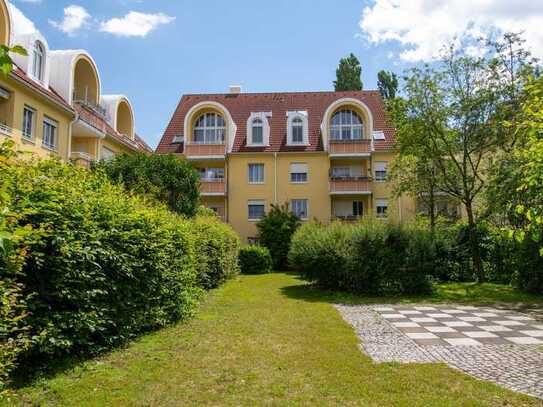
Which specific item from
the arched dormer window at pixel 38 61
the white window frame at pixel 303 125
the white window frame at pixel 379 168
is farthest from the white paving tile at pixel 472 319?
the white window frame at pixel 303 125

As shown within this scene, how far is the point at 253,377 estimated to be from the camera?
540 cm

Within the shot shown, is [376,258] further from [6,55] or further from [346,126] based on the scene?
[346,126]

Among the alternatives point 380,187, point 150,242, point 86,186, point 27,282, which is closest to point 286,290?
point 150,242

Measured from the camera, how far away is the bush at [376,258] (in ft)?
46.8

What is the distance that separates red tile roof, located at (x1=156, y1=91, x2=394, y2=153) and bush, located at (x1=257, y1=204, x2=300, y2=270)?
6.27 metres

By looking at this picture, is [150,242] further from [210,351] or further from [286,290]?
[286,290]

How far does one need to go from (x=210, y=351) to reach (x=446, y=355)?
12.5ft

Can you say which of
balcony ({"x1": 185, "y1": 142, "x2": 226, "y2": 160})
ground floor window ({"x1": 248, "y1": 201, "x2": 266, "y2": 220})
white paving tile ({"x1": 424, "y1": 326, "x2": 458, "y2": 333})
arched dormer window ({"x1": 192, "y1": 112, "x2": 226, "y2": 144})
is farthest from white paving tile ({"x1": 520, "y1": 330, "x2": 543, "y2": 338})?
arched dormer window ({"x1": 192, "y1": 112, "x2": 226, "y2": 144})

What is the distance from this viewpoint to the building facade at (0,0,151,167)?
683 inches

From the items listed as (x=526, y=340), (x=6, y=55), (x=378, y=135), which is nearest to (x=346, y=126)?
(x=378, y=135)

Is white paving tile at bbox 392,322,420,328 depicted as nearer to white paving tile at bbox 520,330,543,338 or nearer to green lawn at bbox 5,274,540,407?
green lawn at bbox 5,274,540,407

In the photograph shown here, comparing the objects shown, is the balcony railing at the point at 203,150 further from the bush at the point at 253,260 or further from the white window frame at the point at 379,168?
the white window frame at the point at 379,168

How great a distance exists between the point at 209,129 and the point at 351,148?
1160 cm

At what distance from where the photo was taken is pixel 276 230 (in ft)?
94.0
